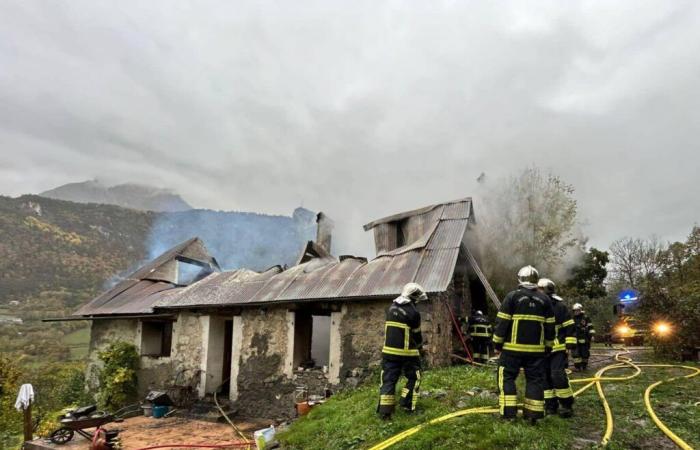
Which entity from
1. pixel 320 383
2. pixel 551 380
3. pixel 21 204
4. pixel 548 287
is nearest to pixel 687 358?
pixel 548 287

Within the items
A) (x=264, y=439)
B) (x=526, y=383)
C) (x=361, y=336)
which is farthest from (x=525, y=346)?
(x=361, y=336)

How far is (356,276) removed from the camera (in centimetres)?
1188

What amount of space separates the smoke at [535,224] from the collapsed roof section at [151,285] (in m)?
14.6

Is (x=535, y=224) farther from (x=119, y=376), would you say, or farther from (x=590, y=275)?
(x=119, y=376)

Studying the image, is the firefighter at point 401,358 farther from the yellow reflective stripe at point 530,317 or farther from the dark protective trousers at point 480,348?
the dark protective trousers at point 480,348

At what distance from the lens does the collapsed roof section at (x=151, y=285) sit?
50.0ft

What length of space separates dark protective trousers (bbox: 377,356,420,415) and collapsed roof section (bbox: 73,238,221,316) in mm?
10434

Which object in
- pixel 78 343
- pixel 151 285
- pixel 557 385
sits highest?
pixel 151 285

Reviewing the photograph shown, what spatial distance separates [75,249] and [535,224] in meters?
53.8

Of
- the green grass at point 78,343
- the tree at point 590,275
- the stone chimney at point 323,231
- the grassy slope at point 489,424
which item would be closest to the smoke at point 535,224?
the tree at point 590,275

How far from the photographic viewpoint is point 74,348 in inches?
1736

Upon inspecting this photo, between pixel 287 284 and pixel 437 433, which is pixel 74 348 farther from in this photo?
pixel 437 433

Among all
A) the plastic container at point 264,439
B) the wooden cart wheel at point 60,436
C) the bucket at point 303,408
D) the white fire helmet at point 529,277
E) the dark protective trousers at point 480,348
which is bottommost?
the wooden cart wheel at point 60,436

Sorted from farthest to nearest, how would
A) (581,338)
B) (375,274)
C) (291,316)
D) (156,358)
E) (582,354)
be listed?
(156,358), (291,316), (375,274), (581,338), (582,354)
